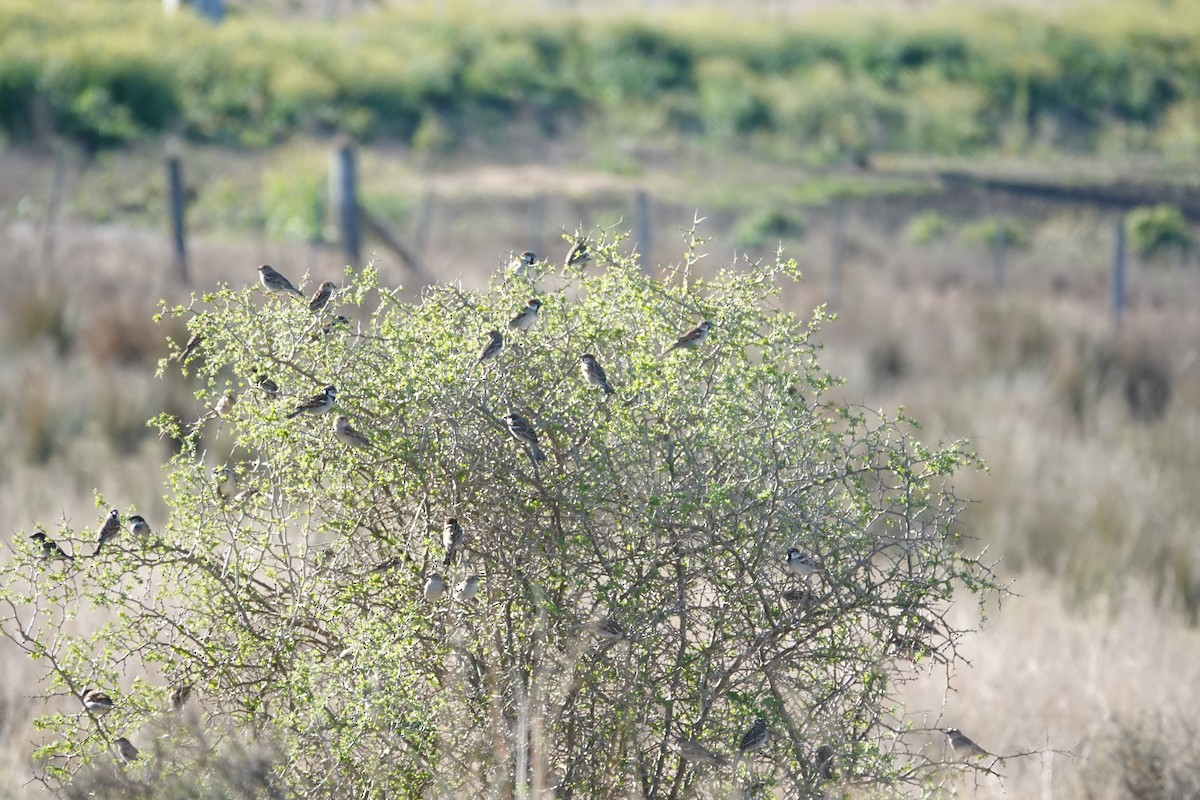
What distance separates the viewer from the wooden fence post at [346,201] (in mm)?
10750

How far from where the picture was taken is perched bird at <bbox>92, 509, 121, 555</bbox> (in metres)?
3.49

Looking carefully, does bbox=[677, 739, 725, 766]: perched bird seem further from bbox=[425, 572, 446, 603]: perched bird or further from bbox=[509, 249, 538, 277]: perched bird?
bbox=[509, 249, 538, 277]: perched bird

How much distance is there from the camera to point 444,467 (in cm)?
342

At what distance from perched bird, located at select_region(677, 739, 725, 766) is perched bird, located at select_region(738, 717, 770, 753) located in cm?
7

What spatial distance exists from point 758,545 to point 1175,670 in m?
3.82

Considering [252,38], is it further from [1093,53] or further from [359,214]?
[359,214]

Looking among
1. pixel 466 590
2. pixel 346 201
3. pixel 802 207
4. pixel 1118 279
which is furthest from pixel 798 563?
pixel 802 207

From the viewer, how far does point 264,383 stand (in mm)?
3584

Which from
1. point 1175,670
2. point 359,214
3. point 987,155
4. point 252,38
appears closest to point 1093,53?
point 987,155

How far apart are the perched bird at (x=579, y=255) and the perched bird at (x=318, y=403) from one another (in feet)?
2.22

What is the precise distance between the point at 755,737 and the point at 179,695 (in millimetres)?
1320

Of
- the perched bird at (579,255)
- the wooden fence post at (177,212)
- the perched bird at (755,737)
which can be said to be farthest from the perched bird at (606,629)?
the wooden fence post at (177,212)

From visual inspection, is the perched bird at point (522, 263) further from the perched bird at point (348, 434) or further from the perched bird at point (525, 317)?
the perched bird at point (348, 434)

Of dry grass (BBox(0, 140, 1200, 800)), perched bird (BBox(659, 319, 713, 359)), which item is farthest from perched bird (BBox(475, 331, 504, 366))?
dry grass (BBox(0, 140, 1200, 800))
